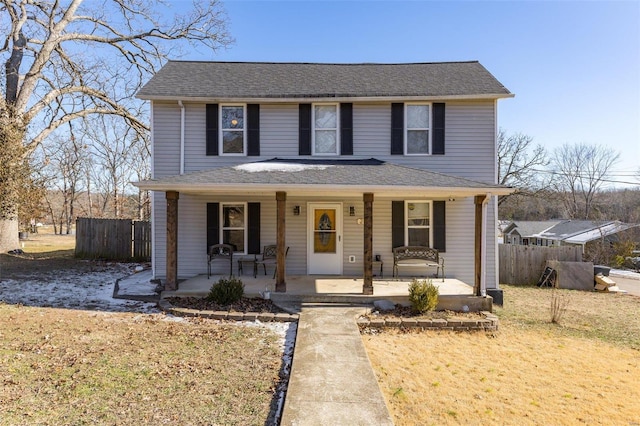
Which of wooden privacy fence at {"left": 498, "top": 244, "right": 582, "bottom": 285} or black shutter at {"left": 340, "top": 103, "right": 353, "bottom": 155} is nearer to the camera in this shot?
black shutter at {"left": 340, "top": 103, "right": 353, "bottom": 155}

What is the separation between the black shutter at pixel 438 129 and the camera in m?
9.48

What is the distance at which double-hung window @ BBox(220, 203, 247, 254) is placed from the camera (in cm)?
957

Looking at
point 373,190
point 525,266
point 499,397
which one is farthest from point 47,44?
point 525,266

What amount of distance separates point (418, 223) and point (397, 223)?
0.59 m

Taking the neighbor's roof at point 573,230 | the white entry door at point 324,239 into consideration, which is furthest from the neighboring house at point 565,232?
the white entry door at point 324,239

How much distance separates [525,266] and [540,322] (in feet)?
16.6

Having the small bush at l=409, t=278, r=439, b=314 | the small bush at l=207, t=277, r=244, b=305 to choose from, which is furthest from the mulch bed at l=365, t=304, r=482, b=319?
the small bush at l=207, t=277, r=244, b=305

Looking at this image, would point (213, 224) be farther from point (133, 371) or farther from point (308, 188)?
point (133, 371)

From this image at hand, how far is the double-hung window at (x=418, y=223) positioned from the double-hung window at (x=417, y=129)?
1.48 m

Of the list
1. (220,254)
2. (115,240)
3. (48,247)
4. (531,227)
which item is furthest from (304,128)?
(531,227)

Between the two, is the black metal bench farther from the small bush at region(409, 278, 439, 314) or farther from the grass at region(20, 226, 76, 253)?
the grass at region(20, 226, 76, 253)

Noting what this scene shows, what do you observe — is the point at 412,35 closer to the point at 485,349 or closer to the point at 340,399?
the point at 485,349

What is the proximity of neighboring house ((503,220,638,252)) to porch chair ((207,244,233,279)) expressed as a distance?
20907mm

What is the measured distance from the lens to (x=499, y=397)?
409 cm
